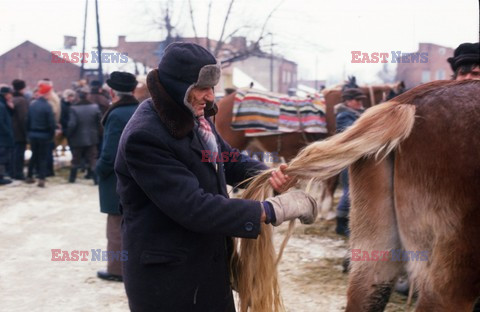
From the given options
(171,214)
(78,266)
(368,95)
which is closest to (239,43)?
(368,95)

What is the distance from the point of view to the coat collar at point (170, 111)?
2113 millimetres

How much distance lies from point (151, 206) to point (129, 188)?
0.41ft

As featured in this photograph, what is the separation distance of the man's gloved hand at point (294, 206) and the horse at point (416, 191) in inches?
4.2

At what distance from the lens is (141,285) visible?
218 cm

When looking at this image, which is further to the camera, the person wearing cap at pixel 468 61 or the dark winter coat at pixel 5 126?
the dark winter coat at pixel 5 126

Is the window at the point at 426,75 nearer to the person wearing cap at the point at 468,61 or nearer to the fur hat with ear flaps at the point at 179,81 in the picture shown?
the person wearing cap at the point at 468,61

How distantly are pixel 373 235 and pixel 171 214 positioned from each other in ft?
2.99

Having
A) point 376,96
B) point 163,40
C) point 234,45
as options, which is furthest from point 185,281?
point 234,45

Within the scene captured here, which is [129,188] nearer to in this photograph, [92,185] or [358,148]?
[358,148]

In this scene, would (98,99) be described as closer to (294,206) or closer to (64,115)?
(64,115)

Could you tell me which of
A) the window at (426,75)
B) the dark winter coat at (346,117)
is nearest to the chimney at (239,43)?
the dark winter coat at (346,117)

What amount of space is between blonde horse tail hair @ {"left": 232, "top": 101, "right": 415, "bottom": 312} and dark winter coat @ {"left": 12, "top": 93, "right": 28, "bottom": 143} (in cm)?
889

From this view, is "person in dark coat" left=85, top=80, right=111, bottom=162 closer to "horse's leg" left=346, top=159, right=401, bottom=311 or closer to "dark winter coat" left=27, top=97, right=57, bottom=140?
"dark winter coat" left=27, top=97, right=57, bottom=140

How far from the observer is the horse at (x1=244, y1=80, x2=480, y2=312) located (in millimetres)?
2049
